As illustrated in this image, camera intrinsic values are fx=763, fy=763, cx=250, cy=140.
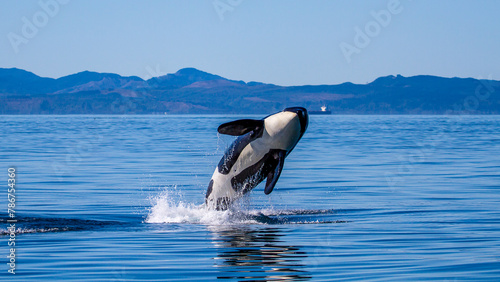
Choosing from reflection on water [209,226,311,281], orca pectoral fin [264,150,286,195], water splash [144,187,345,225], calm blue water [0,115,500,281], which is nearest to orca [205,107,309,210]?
orca pectoral fin [264,150,286,195]

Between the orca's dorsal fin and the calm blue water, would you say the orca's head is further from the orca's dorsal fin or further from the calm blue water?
the calm blue water

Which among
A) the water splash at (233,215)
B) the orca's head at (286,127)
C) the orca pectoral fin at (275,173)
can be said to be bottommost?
the water splash at (233,215)

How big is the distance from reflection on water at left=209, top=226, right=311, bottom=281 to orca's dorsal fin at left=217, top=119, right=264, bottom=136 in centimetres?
214

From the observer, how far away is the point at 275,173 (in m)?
16.7

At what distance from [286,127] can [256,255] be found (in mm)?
3883

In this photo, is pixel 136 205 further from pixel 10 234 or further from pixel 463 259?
pixel 463 259

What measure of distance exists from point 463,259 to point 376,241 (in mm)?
2329

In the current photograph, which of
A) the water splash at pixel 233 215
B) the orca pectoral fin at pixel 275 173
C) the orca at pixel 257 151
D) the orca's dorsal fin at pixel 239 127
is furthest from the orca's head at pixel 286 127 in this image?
the water splash at pixel 233 215

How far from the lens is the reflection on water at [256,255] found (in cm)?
1191

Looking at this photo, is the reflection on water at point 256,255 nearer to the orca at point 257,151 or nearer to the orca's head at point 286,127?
the orca at point 257,151

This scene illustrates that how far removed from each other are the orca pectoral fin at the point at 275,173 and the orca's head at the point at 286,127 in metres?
0.16

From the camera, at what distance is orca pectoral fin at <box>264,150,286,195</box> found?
16359mm

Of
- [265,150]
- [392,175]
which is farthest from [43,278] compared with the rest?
[392,175]

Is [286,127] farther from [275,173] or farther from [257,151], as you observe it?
[275,173]
